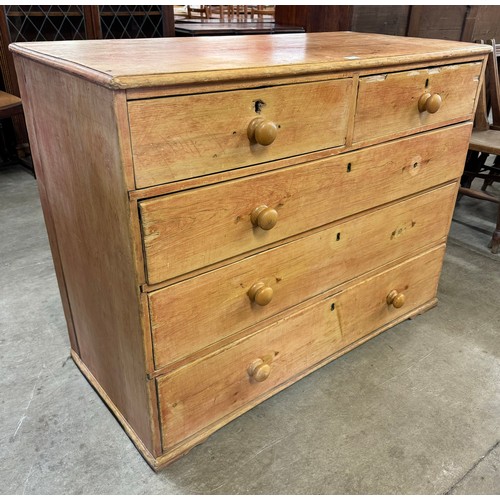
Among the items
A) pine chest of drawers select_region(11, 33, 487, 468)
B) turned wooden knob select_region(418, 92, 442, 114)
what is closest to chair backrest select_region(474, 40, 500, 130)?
pine chest of drawers select_region(11, 33, 487, 468)

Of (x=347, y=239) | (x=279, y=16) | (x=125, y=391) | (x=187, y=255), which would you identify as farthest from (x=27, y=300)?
(x=279, y=16)

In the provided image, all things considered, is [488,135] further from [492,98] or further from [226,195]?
[226,195]

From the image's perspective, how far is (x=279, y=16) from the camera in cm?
406

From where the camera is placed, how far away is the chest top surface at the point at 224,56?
0.91m

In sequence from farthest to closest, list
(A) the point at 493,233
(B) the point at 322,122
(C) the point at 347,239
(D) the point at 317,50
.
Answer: (A) the point at 493,233, (C) the point at 347,239, (D) the point at 317,50, (B) the point at 322,122

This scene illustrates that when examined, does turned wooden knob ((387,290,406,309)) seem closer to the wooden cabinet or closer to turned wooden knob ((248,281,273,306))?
turned wooden knob ((248,281,273,306))

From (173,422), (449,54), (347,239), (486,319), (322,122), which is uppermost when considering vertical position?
(449,54)

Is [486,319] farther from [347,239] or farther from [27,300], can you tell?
[27,300]

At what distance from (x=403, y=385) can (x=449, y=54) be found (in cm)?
104

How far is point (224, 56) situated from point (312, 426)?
1066mm

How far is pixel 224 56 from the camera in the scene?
3.75 ft

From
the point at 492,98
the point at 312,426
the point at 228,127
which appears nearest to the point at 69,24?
the point at 492,98

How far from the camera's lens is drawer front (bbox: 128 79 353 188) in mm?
913

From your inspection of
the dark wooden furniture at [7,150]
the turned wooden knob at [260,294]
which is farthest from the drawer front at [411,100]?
the dark wooden furniture at [7,150]
